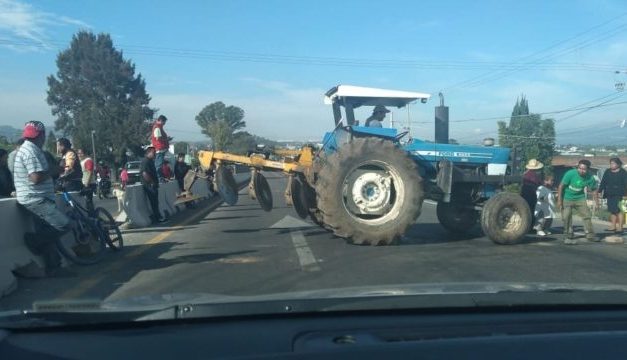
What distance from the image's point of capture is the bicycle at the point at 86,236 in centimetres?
852

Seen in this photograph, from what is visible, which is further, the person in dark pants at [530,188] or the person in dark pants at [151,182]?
the person in dark pants at [151,182]

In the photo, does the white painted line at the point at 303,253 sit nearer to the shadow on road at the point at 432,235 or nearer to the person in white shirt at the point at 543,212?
the shadow on road at the point at 432,235

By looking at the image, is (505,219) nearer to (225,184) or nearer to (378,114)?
(378,114)

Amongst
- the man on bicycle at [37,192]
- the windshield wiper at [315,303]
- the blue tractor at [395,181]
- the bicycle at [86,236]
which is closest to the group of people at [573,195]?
the blue tractor at [395,181]

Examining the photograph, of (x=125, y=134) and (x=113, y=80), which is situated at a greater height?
(x=113, y=80)

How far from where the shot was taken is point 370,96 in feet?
38.2

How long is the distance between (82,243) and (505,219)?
22.2 ft

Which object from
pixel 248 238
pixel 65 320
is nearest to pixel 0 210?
pixel 248 238

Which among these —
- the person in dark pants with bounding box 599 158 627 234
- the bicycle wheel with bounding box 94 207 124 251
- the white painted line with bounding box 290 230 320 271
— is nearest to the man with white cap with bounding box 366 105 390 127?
the white painted line with bounding box 290 230 320 271

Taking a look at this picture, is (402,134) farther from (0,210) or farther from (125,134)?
(125,134)

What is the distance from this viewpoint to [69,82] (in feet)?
298

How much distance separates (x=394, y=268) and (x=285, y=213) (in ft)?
29.2

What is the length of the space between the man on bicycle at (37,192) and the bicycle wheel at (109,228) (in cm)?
139

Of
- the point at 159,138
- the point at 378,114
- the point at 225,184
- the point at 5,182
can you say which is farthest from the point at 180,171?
the point at 378,114
